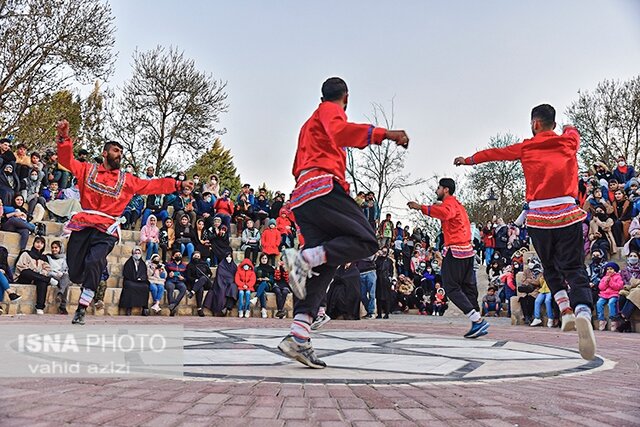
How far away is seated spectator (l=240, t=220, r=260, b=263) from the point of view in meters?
12.7

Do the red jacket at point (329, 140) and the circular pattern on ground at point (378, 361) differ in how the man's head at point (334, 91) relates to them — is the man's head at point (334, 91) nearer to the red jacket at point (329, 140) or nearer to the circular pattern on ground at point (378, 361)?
the red jacket at point (329, 140)

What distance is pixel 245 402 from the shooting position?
6.92 ft

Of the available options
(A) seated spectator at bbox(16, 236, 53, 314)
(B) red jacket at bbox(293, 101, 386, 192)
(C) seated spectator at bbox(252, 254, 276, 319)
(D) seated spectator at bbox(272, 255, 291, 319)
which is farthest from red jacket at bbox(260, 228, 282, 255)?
(B) red jacket at bbox(293, 101, 386, 192)

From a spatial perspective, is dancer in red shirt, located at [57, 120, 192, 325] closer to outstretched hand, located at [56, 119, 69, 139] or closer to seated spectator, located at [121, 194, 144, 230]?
outstretched hand, located at [56, 119, 69, 139]

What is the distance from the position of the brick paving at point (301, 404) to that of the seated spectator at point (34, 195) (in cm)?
965

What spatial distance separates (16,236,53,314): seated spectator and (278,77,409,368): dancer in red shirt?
7.26 m

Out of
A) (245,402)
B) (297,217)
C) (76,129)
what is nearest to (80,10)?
(76,129)

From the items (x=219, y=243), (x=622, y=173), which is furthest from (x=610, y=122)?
(x=219, y=243)

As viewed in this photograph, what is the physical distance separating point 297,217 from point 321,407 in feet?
4.95

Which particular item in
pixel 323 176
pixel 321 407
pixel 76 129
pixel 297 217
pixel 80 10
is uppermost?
pixel 80 10

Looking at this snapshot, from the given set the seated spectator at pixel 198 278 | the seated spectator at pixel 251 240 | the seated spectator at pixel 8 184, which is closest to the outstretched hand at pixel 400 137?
the seated spectator at pixel 198 278

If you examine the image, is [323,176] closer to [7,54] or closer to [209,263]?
[209,263]

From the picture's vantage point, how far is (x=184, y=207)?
12672 millimetres

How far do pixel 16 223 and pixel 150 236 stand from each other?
8.40 feet
